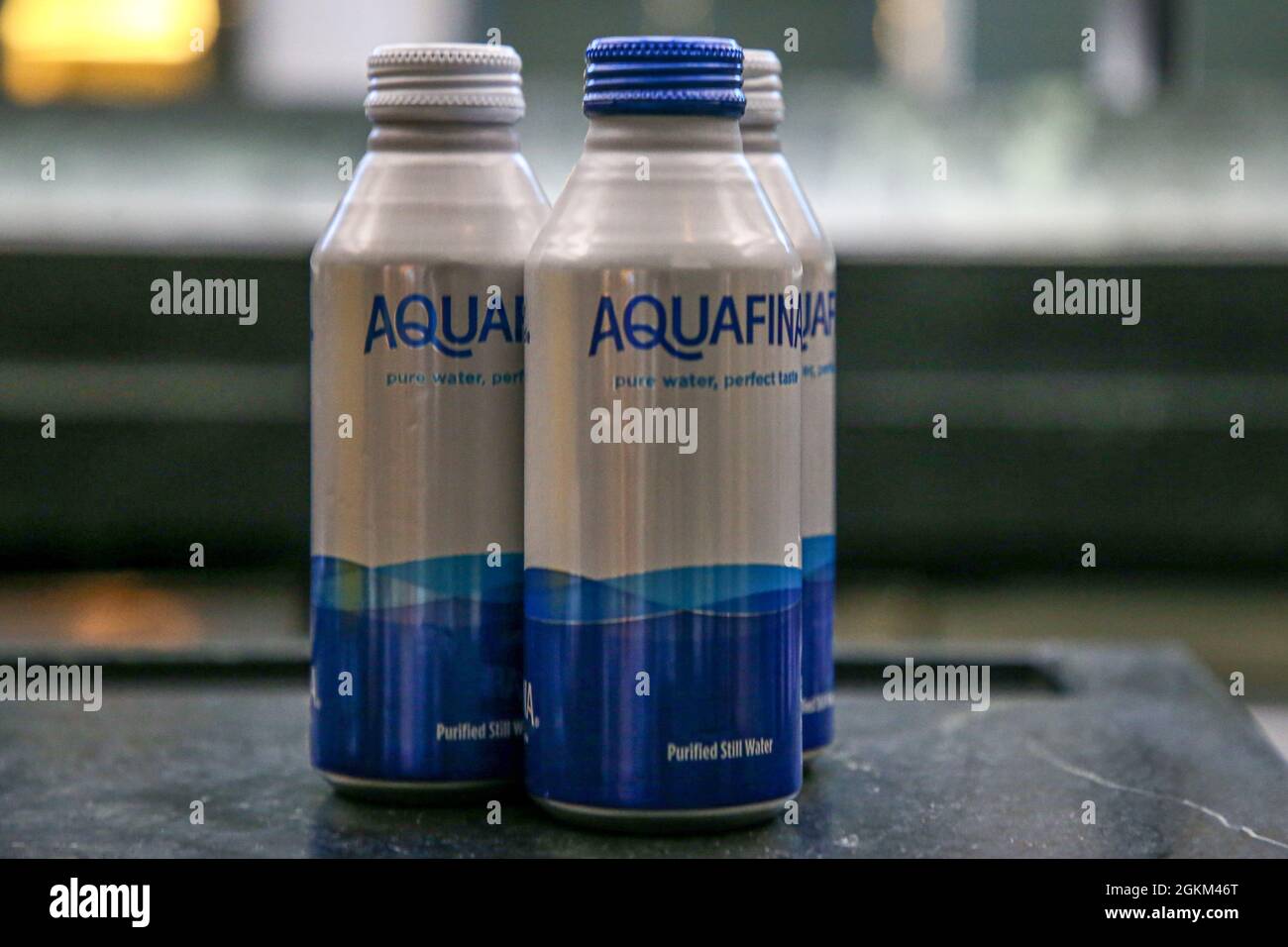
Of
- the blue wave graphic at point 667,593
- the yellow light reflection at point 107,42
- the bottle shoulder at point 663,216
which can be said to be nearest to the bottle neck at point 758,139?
the bottle shoulder at point 663,216

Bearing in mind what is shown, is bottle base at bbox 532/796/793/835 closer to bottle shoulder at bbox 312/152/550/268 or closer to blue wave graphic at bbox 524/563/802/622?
blue wave graphic at bbox 524/563/802/622

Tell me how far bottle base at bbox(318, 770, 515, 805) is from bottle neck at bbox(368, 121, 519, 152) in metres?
0.30

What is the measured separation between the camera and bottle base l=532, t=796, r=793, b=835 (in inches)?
30.0

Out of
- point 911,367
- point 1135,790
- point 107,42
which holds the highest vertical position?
point 107,42

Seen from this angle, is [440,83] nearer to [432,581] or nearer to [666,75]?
[666,75]

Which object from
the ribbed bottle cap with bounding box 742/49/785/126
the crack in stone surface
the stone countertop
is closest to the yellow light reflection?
the stone countertop

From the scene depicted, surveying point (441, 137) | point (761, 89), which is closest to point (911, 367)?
point (761, 89)

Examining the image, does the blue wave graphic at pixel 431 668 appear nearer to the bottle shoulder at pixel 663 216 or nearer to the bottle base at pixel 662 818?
the bottle base at pixel 662 818

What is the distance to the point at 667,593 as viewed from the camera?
752 mm

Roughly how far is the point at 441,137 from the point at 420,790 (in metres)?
0.31
